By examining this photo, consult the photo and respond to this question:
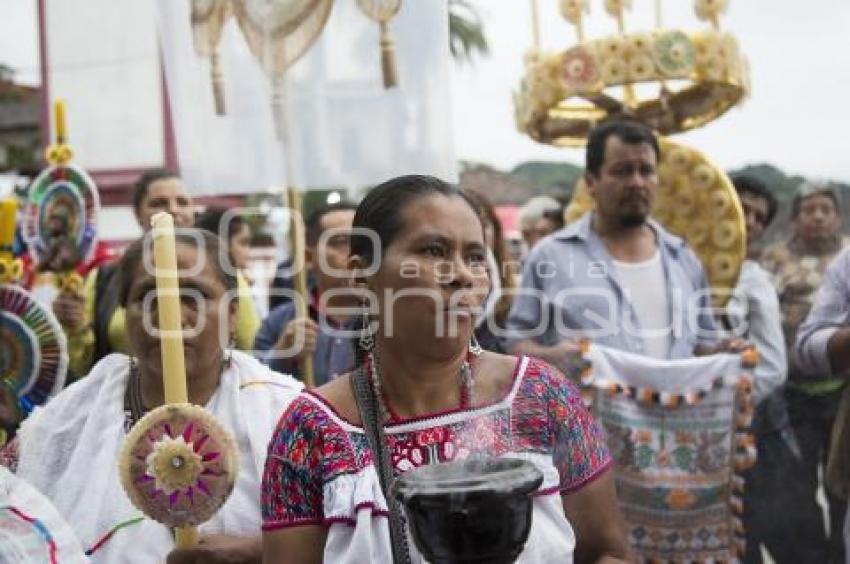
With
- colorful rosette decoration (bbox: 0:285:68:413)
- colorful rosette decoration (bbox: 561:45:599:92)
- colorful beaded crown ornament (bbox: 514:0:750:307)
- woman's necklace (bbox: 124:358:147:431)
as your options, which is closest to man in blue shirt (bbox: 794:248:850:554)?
colorful beaded crown ornament (bbox: 514:0:750:307)

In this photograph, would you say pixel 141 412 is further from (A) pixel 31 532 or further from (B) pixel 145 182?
(B) pixel 145 182

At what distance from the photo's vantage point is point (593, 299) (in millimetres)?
3895

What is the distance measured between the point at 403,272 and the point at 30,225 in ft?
9.70

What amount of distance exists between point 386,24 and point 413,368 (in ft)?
5.23

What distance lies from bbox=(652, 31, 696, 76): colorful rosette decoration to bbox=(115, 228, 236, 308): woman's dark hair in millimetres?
2775

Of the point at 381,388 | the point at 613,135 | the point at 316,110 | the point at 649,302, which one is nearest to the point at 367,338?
the point at 381,388

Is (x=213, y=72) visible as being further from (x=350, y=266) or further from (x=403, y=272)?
(x=403, y=272)

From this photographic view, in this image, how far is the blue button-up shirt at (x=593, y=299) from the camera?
3882 millimetres

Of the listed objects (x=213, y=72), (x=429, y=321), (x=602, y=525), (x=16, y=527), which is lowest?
(x=602, y=525)

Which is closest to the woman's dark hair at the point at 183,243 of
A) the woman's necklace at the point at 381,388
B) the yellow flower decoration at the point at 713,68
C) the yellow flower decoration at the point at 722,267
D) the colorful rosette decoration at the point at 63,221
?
the woman's necklace at the point at 381,388

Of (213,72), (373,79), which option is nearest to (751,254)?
(373,79)

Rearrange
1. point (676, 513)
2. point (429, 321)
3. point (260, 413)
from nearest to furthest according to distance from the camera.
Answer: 1. point (429, 321)
2. point (260, 413)
3. point (676, 513)

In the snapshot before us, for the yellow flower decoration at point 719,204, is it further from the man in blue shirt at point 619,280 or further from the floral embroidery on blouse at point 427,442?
the floral embroidery on blouse at point 427,442

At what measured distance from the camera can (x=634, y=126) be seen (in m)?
4.01
